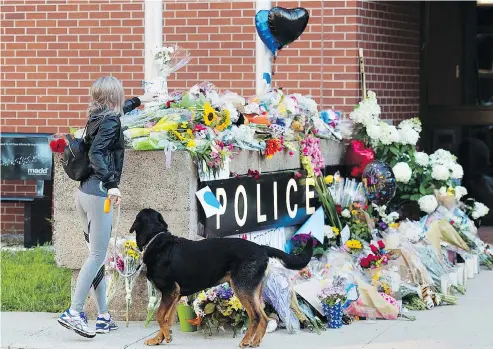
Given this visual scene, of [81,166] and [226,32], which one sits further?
Result: [226,32]

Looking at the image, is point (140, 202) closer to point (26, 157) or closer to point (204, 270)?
point (204, 270)

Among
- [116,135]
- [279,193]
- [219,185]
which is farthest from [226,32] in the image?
[116,135]

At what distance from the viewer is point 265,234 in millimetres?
9969

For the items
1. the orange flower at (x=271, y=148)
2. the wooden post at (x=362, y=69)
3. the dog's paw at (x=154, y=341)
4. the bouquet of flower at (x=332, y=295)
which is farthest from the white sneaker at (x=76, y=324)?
the wooden post at (x=362, y=69)

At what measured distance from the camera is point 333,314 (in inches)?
339

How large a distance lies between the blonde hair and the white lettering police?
4.20ft

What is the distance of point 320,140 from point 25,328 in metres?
3.97

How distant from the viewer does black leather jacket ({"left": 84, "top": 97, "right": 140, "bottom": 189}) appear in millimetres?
7980

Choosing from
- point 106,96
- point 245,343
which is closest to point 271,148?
point 106,96

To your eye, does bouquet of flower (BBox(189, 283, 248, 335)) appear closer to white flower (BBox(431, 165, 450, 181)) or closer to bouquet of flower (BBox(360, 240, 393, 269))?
bouquet of flower (BBox(360, 240, 393, 269))

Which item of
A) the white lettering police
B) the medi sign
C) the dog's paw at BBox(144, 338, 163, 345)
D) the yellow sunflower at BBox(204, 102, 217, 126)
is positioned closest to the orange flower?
the medi sign

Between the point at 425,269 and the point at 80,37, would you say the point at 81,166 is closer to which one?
the point at 425,269

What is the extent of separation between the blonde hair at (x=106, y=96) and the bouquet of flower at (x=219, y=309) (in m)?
1.52

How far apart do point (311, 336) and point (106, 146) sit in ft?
6.87
